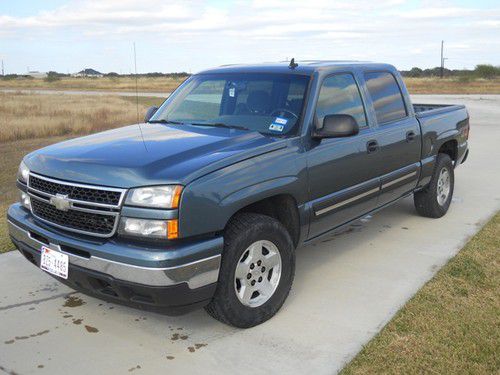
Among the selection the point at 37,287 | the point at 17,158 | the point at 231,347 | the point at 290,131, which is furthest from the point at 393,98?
the point at 17,158

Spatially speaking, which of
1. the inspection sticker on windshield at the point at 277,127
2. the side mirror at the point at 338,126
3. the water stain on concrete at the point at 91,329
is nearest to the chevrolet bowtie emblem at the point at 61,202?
the water stain on concrete at the point at 91,329

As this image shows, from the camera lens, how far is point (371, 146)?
473 cm

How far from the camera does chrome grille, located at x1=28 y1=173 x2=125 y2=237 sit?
3.17 m

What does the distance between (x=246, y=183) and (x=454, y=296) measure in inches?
76.6

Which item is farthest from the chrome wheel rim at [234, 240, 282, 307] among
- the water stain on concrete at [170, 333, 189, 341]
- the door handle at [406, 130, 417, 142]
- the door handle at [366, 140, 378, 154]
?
the door handle at [406, 130, 417, 142]

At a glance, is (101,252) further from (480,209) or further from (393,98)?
(480,209)

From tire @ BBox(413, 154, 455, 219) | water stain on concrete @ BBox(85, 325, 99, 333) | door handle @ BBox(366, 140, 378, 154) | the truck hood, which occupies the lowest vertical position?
water stain on concrete @ BBox(85, 325, 99, 333)

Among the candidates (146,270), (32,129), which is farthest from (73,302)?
(32,129)

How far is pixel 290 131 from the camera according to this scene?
13.2 ft

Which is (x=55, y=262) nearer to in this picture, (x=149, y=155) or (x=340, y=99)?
(x=149, y=155)

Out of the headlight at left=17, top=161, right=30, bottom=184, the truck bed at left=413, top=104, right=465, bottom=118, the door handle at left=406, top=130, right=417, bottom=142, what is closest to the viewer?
the headlight at left=17, top=161, right=30, bottom=184

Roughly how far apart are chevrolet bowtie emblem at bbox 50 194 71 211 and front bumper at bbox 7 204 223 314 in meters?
0.18

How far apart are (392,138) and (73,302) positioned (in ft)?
10.3

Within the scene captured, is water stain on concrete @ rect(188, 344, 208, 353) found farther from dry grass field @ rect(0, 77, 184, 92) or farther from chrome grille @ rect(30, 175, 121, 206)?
dry grass field @ rect(0, 77, 184, 92)
